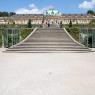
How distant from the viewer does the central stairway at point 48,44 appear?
97.1 feet

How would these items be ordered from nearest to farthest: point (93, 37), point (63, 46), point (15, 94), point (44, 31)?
point (15, 94) < point (63, 46) < point (93, 37) < point (44, 31)

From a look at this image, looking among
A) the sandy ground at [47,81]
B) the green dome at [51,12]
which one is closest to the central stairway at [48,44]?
the sandy ground at [47,81]

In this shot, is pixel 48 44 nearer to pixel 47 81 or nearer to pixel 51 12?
pixel 47 81

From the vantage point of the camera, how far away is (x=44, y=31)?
4231 cm

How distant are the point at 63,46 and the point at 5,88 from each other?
19800 mm

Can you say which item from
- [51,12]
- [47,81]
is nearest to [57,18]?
[51,12]

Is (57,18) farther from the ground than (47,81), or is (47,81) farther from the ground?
(57,18)

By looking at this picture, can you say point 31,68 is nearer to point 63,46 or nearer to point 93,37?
point 63,46

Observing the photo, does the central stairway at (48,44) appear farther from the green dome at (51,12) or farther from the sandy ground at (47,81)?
the green dome at (51,12)

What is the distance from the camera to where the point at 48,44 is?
32.5m

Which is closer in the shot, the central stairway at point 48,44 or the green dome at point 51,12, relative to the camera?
the central stairway at point 48,44

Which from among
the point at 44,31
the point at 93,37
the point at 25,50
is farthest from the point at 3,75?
the point at 44,31

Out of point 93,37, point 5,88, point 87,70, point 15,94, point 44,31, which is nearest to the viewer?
point 15,94

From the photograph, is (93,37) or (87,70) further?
(93,37)
